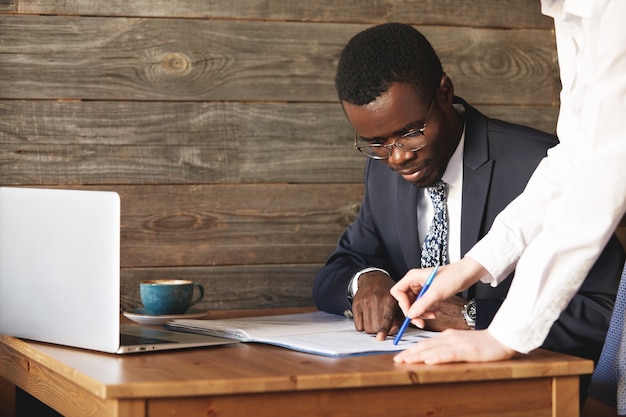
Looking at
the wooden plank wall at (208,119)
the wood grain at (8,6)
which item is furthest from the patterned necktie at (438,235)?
the wood grain at (8,6)

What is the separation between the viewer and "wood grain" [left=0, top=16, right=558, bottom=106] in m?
2.21

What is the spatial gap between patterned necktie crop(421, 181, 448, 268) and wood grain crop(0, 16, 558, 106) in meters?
0.51

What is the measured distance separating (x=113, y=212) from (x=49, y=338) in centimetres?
30

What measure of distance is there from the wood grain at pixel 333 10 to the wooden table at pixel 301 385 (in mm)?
1130

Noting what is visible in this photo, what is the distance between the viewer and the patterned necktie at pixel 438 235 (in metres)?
2.01

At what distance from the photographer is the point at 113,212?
1.30 meters

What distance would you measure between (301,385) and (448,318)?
24.3 inches

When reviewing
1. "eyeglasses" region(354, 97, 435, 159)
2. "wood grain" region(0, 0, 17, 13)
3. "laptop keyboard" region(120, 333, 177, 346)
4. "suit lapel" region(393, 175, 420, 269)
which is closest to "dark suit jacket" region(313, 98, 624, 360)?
"suit lapel" region(393, 175, 420, 269)

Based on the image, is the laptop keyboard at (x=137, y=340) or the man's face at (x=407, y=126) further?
the man's face at (x=407, y=126)

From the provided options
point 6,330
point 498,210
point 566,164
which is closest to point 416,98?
point 498,210

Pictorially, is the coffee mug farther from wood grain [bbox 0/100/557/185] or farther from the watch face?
the watch face

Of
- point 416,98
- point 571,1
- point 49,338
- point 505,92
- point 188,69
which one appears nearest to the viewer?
point 571,1

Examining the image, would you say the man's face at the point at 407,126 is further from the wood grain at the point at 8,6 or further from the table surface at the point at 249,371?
the wood grain at the point at 8,6

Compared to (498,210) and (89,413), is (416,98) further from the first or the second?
(89,413)
